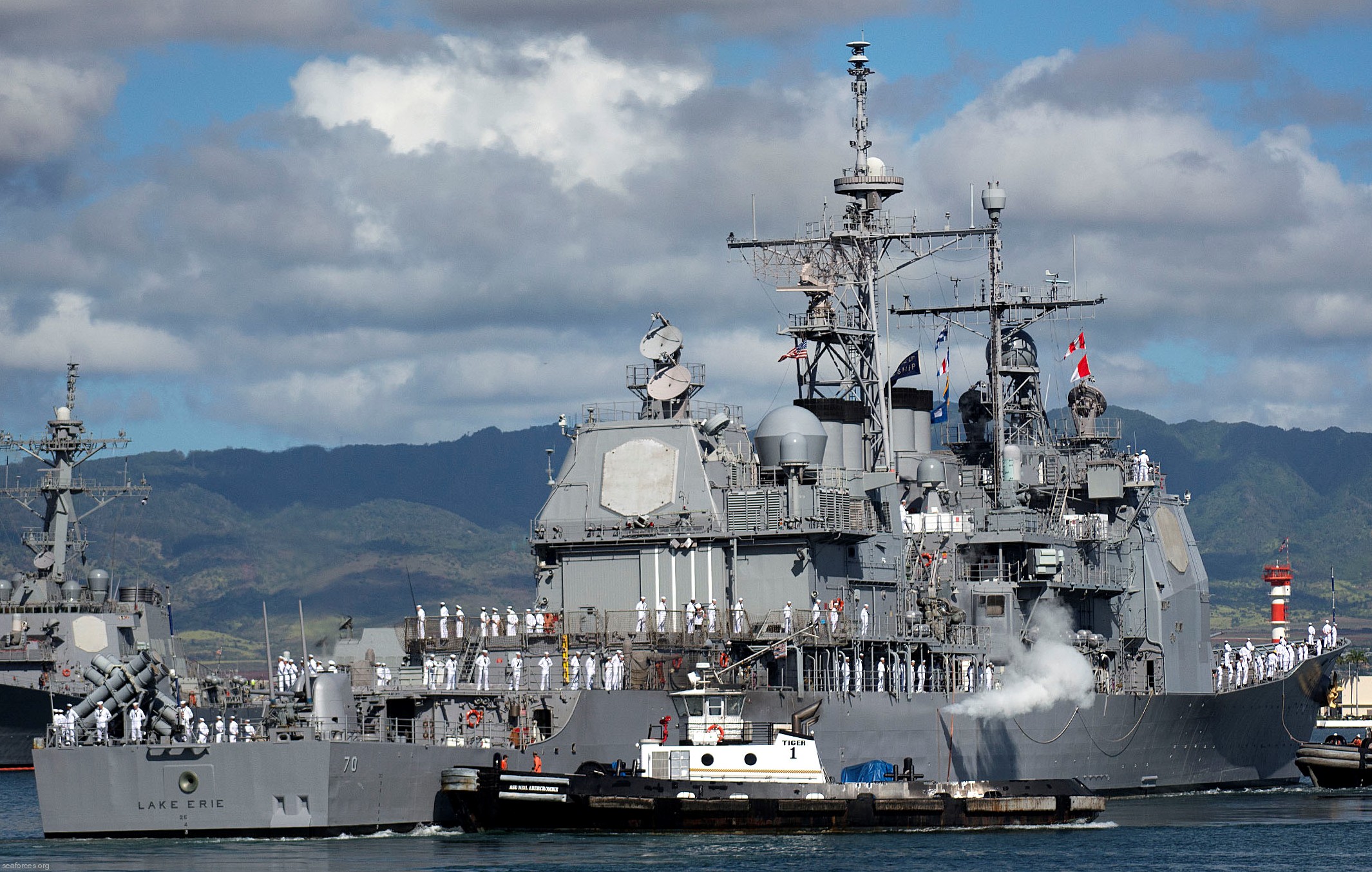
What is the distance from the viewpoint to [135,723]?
133 feet

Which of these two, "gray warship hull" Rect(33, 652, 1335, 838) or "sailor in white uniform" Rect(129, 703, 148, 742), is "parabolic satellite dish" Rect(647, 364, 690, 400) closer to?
"gray warship hull" Rect(33, 652, 1335, 838)

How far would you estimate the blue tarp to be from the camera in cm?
4297

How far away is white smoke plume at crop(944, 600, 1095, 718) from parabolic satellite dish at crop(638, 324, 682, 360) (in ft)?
35.6

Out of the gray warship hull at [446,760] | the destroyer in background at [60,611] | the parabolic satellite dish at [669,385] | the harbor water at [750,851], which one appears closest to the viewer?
the harbor water at [750,851]

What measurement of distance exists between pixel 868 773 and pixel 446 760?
29.0 feet

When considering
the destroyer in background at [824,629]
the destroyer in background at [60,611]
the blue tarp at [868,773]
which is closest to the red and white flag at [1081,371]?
the destroyer in background at [824,629]

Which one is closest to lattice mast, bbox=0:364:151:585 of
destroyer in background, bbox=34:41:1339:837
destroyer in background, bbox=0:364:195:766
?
destroyer in background, bbox=0:364:195:766

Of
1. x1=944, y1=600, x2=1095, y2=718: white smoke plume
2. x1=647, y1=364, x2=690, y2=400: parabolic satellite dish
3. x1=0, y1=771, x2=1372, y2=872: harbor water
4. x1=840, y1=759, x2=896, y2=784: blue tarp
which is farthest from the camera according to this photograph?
x1=647, y1=364, x2=690, y2=400: parabolic satellite dish

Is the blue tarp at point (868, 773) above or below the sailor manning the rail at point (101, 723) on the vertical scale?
below

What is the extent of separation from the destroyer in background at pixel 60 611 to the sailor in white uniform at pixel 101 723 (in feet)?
99.2

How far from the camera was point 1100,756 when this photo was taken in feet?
173

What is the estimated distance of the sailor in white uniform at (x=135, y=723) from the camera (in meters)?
Answer: 40.5

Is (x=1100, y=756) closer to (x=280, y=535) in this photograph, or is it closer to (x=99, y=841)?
(x=99, y=841)

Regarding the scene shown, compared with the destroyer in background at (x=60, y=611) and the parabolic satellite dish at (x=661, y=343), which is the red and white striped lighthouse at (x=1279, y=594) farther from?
the destroyer in background at (x=60, y=611)
